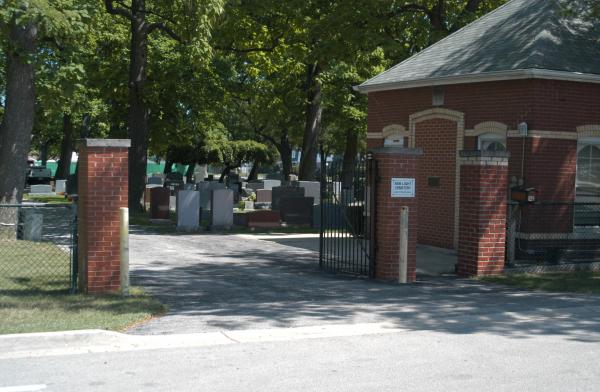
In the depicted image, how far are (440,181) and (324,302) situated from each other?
762 cm

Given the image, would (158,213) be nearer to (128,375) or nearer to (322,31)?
(322,31)

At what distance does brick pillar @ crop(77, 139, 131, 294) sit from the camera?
10.6 metres

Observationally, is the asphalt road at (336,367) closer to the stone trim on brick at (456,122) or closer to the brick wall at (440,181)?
the stone trim on brick at (456,122)

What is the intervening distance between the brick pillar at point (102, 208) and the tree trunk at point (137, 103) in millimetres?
15985

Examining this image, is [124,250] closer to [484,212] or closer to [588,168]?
[484,212]

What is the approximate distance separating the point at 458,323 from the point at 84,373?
480cm

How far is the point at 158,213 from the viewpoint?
2419cm

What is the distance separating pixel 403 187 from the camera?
13.0 meters

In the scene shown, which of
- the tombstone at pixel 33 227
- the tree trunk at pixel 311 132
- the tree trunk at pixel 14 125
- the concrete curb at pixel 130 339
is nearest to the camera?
the concrete curb at pixel 130 339

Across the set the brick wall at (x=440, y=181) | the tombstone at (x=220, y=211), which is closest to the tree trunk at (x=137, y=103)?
the tombstone at (x=220, y=211)

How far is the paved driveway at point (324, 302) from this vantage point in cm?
939

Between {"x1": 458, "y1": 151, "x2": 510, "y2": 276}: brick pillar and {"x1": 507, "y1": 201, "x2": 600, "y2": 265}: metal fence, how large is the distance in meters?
1.23

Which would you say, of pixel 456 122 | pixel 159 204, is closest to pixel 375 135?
pixel 456 122

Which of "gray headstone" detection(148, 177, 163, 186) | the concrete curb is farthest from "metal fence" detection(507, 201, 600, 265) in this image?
"gray headstone" detection(148, 177, 163, 186)
